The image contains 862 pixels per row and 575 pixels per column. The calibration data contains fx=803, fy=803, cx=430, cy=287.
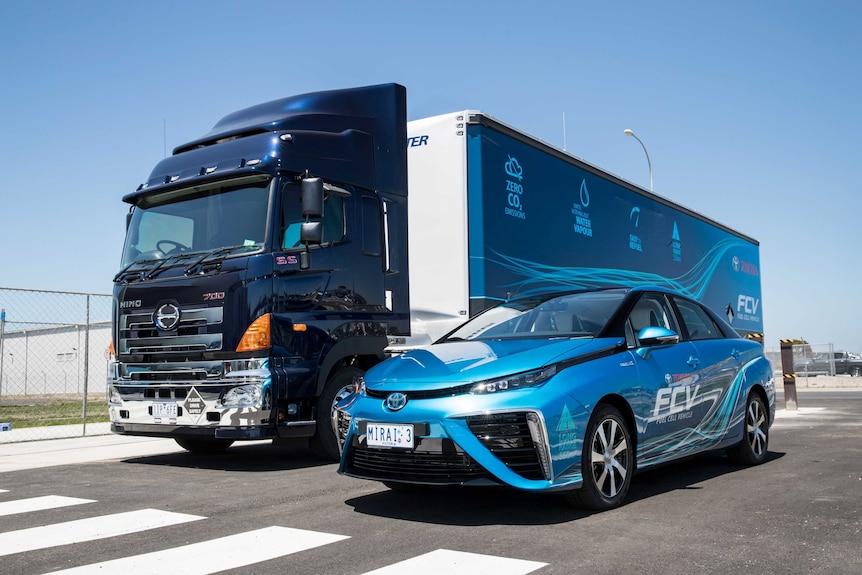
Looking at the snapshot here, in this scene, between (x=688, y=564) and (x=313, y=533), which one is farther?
(x=313, y=533)

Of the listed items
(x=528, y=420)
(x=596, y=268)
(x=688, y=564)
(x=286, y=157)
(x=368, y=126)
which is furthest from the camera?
(x=596, y=268)

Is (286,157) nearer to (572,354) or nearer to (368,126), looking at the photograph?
(368,126)

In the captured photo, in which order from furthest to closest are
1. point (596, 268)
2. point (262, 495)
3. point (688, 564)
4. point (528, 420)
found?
point (596, 268), point (262, 495), point (528, 420), point (688, 564)

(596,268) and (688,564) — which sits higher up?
→ (596,268)

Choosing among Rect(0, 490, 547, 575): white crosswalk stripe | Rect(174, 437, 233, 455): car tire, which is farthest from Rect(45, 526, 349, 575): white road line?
Rect(174, 437, 233, 455): car tire

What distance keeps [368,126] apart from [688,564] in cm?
612

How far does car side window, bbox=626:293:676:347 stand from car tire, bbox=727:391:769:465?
1.40 metres

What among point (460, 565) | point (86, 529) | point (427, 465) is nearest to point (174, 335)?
point (86, 529)

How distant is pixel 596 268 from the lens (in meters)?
11.6

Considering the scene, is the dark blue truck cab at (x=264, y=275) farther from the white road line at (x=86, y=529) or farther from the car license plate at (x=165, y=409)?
the white road line at (x=86, y=529)

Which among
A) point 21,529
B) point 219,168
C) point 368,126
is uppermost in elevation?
point 368,126

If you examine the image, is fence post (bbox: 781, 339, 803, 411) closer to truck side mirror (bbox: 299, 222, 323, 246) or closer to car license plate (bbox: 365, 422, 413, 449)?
truck side mirror (bbox: 299, 222, 323, 246)

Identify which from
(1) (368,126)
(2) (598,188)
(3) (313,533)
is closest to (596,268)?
(2) (598,188)

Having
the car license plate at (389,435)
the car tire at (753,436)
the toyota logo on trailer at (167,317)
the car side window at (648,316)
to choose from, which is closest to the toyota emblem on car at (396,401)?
the car license plate at (389,435)
